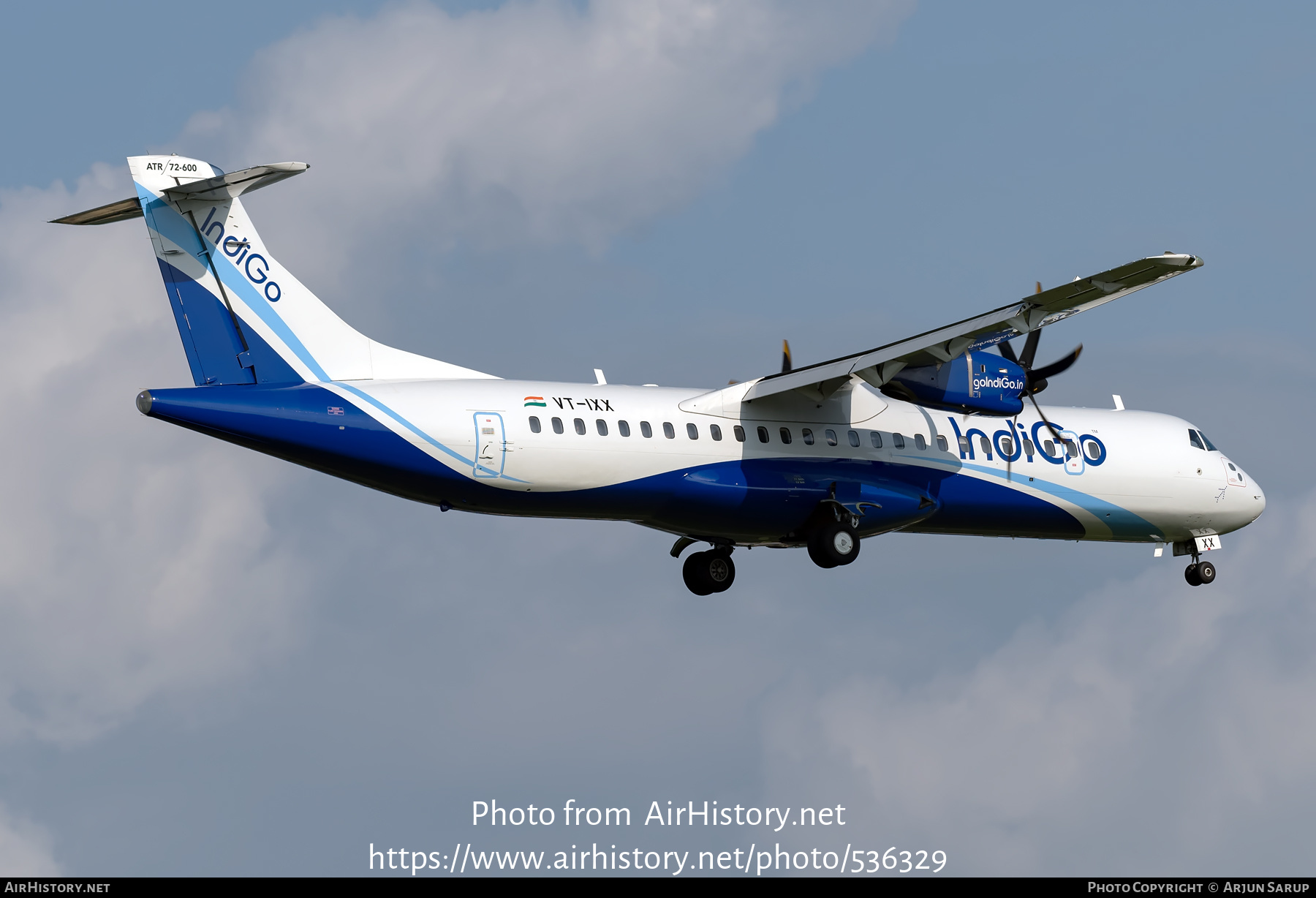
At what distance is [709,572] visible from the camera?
28281 mm

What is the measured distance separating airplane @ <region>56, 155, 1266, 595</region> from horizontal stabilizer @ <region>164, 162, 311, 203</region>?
3cm

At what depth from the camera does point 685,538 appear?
28.1 meters

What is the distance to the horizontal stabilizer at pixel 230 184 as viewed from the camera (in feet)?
71.3

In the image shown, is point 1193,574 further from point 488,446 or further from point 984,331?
point 488,446

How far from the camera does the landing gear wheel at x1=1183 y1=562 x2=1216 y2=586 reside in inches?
1176

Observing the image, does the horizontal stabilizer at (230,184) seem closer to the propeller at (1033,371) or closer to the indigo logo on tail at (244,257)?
the indigo logo on tail at (244,257)

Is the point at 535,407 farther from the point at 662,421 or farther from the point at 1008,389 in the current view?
the point at 1008,389

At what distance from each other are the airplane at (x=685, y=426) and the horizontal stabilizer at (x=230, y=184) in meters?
0.03

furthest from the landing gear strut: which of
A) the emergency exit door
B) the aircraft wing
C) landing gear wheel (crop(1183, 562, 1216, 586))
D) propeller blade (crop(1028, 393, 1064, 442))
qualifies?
the emergency exit door

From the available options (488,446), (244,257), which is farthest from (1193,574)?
(244,257)

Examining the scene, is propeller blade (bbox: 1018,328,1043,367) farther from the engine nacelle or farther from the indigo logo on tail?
the indigo logo on tail

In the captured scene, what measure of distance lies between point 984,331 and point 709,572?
6792mm

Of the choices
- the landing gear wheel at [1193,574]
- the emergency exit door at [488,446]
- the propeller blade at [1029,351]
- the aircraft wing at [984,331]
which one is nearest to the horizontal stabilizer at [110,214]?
the emergency exit door at [488,446]
